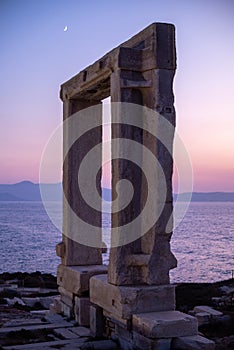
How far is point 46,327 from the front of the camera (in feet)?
28.9

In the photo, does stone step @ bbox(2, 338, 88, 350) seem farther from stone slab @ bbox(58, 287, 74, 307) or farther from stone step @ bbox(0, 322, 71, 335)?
stone slab @ bbox(58, 287, 74, 307)

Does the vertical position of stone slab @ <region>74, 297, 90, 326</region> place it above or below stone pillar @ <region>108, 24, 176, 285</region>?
below

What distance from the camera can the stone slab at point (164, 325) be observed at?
21.8ft

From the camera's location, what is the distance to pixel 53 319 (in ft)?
31.1

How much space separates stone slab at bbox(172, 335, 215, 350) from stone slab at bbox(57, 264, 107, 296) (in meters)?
2.60

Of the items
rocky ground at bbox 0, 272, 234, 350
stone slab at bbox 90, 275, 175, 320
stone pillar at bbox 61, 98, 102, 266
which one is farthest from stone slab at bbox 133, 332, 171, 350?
stone pillar at bbox 61, 98, 102, 266

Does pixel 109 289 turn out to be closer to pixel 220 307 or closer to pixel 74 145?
pixel 74 145

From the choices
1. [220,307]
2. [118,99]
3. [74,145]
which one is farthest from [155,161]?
[220,307]

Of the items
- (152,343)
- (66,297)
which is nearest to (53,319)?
(66,297)

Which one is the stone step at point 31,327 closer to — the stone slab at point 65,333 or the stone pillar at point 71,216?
the stone slab at point 65,333

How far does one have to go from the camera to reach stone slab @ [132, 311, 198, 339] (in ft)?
21.8

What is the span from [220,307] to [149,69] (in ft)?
28.7

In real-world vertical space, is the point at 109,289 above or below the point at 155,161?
below

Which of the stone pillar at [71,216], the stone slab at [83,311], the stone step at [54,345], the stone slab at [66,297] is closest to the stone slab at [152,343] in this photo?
the stone step at [54,345]
